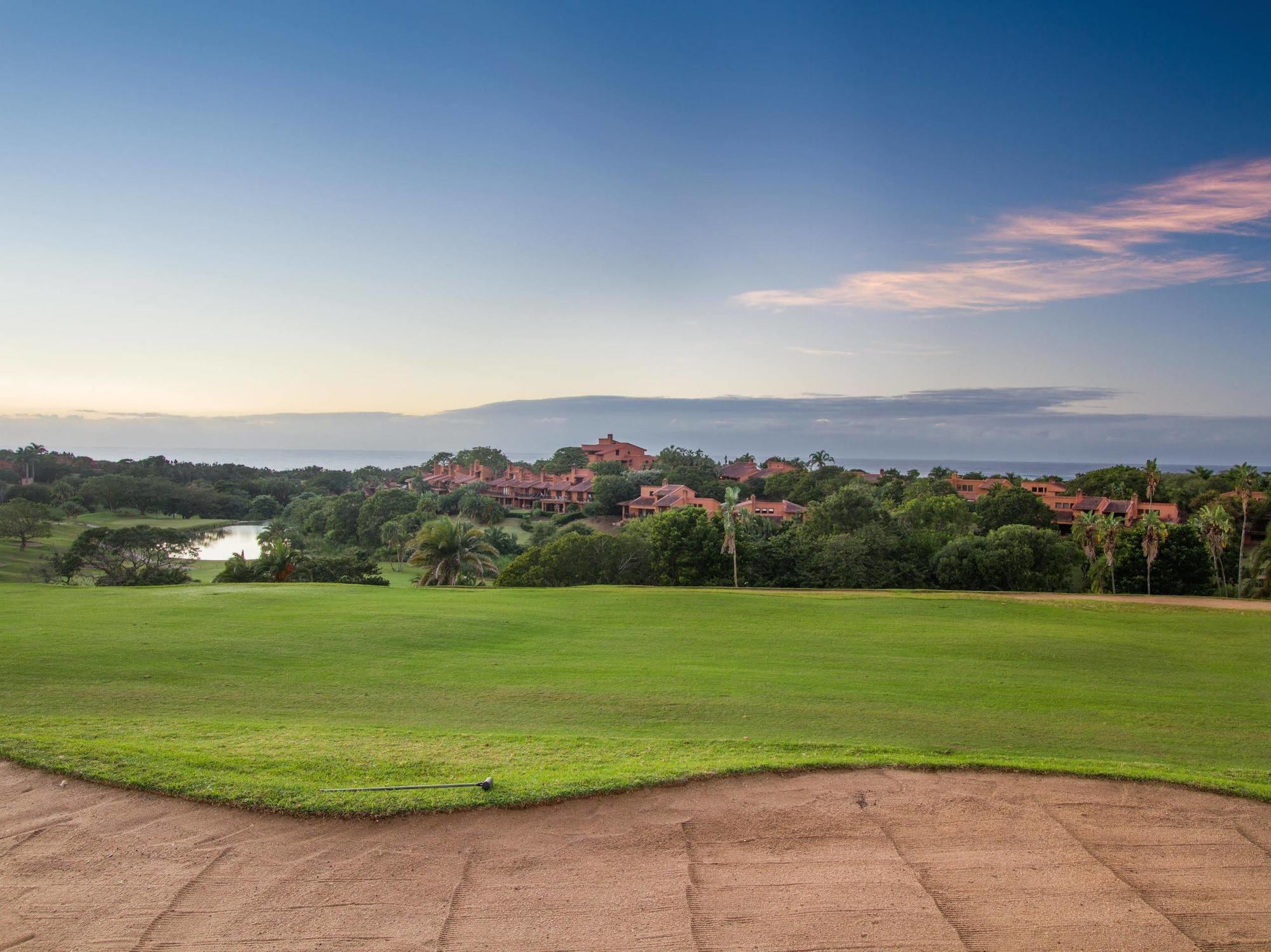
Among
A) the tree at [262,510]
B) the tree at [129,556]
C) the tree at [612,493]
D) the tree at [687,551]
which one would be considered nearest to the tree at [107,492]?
the tree at [262,510]

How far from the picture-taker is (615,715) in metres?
11.6

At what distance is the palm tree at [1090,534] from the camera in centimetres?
4225

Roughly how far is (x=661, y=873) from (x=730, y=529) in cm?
3195

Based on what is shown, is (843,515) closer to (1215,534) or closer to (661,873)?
(1215,534)

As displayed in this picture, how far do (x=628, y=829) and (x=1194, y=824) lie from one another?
560 centimetres

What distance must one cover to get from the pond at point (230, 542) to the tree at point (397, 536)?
9.53 m

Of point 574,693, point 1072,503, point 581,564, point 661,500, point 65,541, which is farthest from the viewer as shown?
point 1072,503

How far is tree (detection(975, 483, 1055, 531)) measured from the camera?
60094 millimetres

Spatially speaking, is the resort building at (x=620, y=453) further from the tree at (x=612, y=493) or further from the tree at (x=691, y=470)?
the tree at (x=612, y=493)

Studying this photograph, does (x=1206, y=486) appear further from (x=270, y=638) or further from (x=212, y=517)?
(x=212, y=517)

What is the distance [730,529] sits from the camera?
37.8 metres

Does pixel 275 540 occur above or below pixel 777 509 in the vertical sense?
below

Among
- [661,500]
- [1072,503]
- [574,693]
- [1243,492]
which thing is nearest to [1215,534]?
[1243,492]

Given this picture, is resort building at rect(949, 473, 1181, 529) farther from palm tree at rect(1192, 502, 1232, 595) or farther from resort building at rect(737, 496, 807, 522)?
resort building at rect(737, 496, 807, 522)
